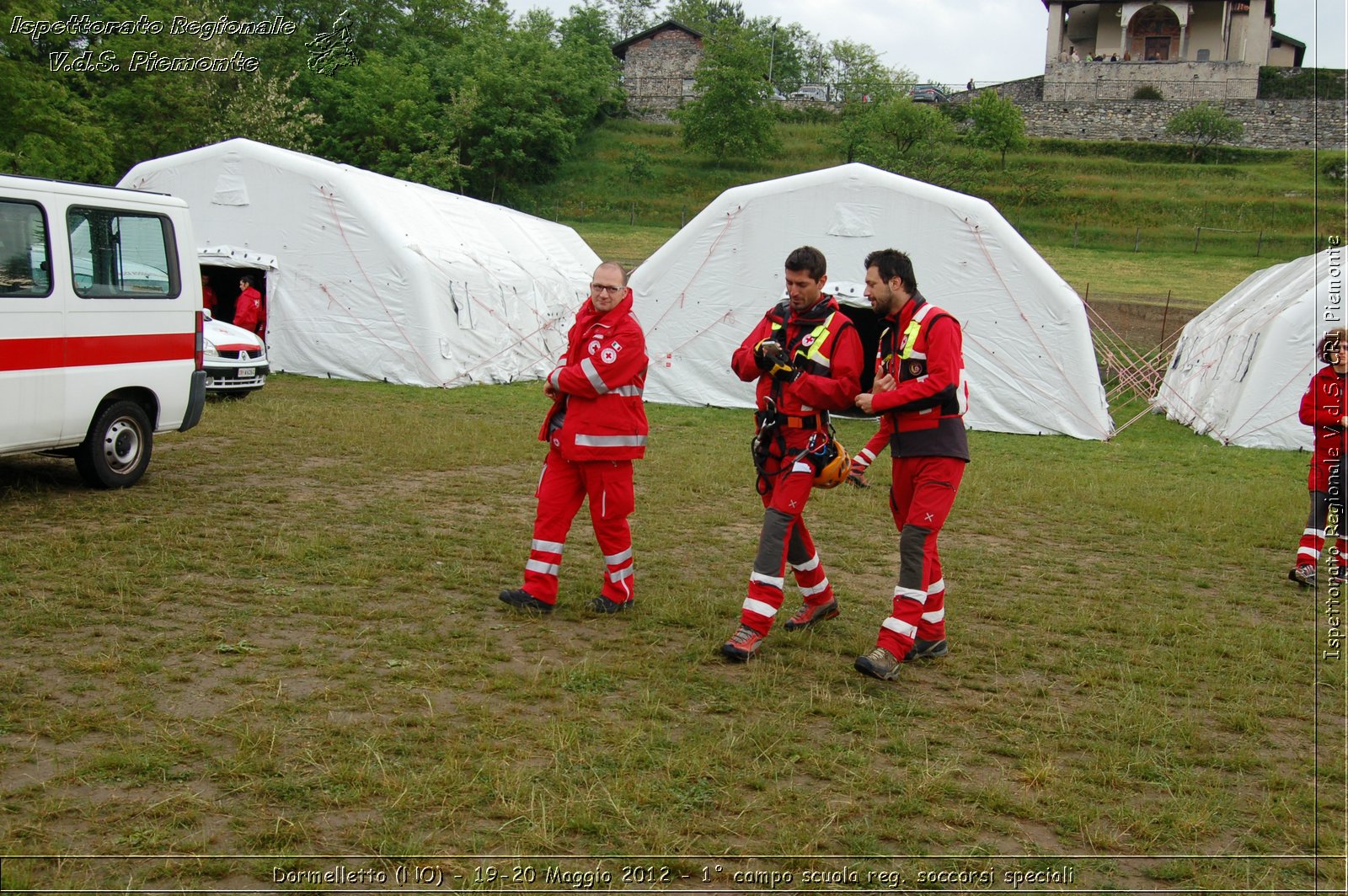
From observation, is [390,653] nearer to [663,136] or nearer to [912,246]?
[912,246]

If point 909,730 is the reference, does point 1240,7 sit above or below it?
above

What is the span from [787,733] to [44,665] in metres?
3.14

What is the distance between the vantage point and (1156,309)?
86.8 ft

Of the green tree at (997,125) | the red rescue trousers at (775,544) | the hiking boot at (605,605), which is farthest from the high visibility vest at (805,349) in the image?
the green tree at (997,125)

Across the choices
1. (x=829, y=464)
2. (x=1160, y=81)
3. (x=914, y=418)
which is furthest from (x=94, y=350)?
(x=1160, y=81)

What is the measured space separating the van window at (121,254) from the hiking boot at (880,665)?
6.17m

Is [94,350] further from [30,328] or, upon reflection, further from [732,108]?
[732,108]

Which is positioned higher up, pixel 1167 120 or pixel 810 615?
pixel 1167 120

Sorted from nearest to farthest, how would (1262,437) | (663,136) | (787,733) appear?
(787,733), (1262,437), (663,136)

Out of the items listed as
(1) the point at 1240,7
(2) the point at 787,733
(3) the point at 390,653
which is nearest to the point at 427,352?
(3) the point at 390,653

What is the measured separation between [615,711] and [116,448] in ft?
18.8

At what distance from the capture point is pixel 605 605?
6.01 m

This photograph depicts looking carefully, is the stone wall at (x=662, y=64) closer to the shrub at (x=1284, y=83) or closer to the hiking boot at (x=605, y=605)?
the shrub at (x=1284, y=83)

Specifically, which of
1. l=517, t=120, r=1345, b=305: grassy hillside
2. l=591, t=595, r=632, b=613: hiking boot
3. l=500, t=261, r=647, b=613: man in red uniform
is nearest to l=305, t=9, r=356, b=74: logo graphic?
l=517, t=120, r=1345, b=305: grassy hillside
